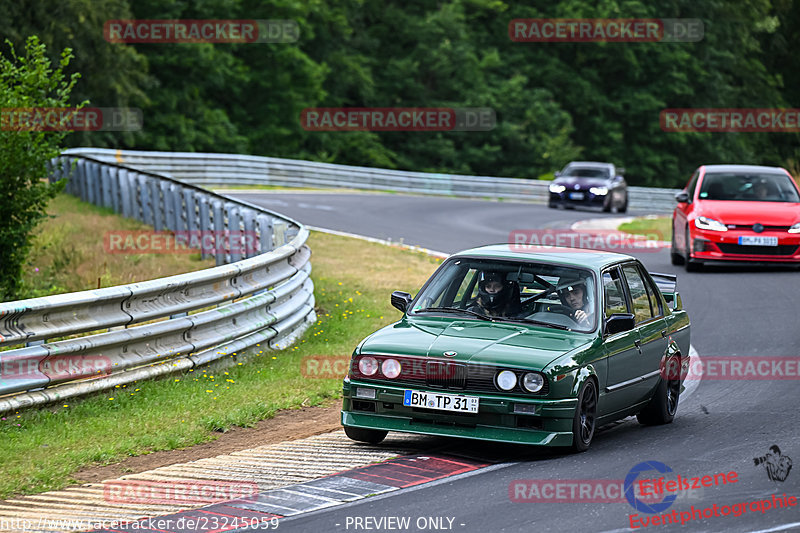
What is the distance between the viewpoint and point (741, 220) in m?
19.6

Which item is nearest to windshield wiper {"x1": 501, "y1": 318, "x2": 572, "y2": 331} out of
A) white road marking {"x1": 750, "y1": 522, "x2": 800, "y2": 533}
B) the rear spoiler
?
the rear spoiler

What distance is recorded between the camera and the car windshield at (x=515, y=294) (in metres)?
9.08

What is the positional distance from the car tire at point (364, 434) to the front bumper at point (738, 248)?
12238mm

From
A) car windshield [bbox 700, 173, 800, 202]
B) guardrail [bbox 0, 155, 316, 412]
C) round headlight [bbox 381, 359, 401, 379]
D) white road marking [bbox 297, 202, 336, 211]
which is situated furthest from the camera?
white road marking [bbox 297, 202, 336, 211]

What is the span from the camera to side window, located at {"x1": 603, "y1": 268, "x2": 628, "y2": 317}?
927cm

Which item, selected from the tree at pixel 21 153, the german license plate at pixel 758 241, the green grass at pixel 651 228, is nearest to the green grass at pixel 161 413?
the tree at pixel 21 153

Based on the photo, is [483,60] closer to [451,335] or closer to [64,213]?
[64,213]

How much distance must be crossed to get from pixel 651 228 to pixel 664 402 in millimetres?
21197

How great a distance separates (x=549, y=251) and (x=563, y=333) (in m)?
1.12

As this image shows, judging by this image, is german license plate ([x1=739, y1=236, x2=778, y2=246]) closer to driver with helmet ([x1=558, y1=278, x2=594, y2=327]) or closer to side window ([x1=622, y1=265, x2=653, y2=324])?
side window ([x1=622, y1=265, x2=653, y2=324])

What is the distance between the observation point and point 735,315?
1603 centimetres

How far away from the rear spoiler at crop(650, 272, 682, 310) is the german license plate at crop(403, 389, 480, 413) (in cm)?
331

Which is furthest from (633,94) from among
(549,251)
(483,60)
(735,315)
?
(549,251)

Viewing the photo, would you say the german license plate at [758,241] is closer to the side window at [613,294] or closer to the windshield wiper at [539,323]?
the side window at [613,294]
